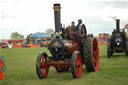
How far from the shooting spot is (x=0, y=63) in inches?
254

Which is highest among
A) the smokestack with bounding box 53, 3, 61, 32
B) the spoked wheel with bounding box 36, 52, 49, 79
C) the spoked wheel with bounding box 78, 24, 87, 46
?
the smokestack with bounding box 53, 3, 61, 32

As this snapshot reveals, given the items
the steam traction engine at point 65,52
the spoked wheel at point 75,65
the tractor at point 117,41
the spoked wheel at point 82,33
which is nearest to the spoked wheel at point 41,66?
the steam traction engine at point 65,52

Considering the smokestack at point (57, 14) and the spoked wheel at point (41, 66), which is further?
the smokestack at point (57, 14)

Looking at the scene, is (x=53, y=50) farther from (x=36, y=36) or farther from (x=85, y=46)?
(x=36, y=36)

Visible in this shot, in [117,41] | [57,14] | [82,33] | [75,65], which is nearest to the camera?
[75,65]

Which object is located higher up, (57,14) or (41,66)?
(57,14)

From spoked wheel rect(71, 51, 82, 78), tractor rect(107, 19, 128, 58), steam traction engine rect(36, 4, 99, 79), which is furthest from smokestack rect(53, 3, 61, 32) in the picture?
tractor rect(107, 19, 128, 58)

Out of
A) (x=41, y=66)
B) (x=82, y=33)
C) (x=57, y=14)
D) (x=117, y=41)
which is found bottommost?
(x=41, y=66)

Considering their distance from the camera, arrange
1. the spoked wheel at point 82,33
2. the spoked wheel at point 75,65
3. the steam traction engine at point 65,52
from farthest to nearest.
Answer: the spoked wheel at point 82,33 → the steam traction engine at point 65,52 → the spoked wheel at point 75,65

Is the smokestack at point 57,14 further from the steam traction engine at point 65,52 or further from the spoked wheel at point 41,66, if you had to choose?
the spoked wheel at point 41,66

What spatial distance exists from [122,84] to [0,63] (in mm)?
3483

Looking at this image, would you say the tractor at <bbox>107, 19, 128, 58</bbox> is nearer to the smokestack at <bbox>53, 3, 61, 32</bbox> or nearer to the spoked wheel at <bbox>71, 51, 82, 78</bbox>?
the spoked wheel at <bbox>71, 51, 82, 78</bbox>

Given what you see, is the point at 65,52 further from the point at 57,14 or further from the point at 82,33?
the point at 82,33

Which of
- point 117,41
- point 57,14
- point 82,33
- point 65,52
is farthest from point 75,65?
point 117,41
